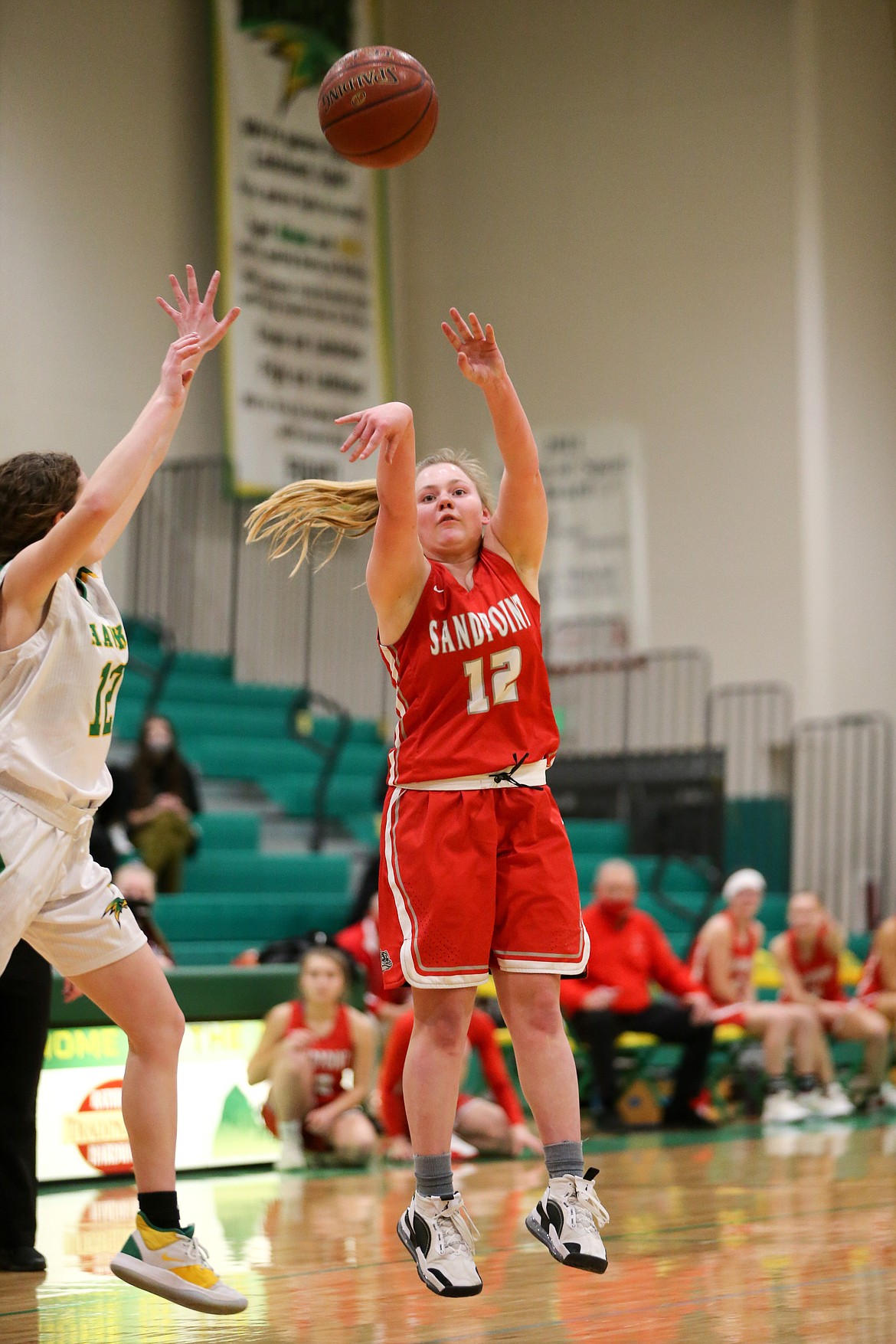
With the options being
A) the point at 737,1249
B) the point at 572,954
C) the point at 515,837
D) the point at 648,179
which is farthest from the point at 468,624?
the point at 648,179

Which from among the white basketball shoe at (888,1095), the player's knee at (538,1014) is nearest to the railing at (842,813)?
the white basketball shoe at (888,1095)

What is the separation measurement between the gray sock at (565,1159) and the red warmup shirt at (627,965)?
4816mm

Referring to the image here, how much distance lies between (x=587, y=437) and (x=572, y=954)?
33.2 feet

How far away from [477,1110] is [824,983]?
10.6 ft

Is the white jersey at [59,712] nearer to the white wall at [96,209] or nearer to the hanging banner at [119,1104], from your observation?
the hanging banner at [119,1104]

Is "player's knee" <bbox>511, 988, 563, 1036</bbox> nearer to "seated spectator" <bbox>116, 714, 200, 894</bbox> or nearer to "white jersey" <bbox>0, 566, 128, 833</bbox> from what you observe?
"white jersey" <bbox>0, 566, 128, 833</bbox>

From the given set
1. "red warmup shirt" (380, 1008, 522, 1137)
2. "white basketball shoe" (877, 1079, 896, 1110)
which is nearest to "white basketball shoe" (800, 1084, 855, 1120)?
"white basketball shoe" (877, 1079, 896, 1110)

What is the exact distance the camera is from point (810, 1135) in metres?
7.92

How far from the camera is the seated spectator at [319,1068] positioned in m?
6.74

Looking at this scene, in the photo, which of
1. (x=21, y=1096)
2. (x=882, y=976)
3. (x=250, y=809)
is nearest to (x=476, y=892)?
(x=21, y=1096)

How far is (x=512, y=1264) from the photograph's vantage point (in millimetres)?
4336

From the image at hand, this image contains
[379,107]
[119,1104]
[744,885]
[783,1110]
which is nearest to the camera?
[379,107]

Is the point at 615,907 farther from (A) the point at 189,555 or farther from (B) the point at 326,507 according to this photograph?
(A) the point at 189,555

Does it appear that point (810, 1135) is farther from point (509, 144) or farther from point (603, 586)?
point (509, 144)
